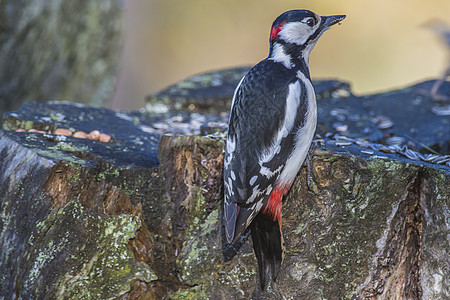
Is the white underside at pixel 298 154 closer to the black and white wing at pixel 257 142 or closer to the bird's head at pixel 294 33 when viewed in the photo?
the black and white wing at pixel 257 142

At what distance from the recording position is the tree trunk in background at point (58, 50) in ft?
18.3

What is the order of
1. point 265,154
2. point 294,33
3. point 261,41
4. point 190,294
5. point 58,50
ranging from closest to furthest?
point 265,154 → point 190,294 → point 294,33 → point 58,50 → point 261,41

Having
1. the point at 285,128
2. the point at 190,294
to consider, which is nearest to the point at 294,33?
the point at 285,128

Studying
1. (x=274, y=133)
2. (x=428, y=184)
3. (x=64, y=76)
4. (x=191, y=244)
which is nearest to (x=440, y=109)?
(x=428, y=184)

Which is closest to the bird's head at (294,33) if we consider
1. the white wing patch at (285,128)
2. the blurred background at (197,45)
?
the white wing patch at (285,128)

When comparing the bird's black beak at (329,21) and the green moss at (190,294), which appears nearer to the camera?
the green moss at (190,294)

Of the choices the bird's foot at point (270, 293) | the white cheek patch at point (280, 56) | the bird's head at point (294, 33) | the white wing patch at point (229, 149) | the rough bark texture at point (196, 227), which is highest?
the bird's head at point (294, 33)

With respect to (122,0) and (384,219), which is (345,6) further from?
(384,219)

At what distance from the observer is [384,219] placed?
2439mm

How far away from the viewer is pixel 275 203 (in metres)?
2.45

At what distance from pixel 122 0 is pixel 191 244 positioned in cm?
509

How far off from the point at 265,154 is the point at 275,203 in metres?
0.23

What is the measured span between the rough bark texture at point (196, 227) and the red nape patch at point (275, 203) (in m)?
0.08

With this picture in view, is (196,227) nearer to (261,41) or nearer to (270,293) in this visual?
(270,293)
